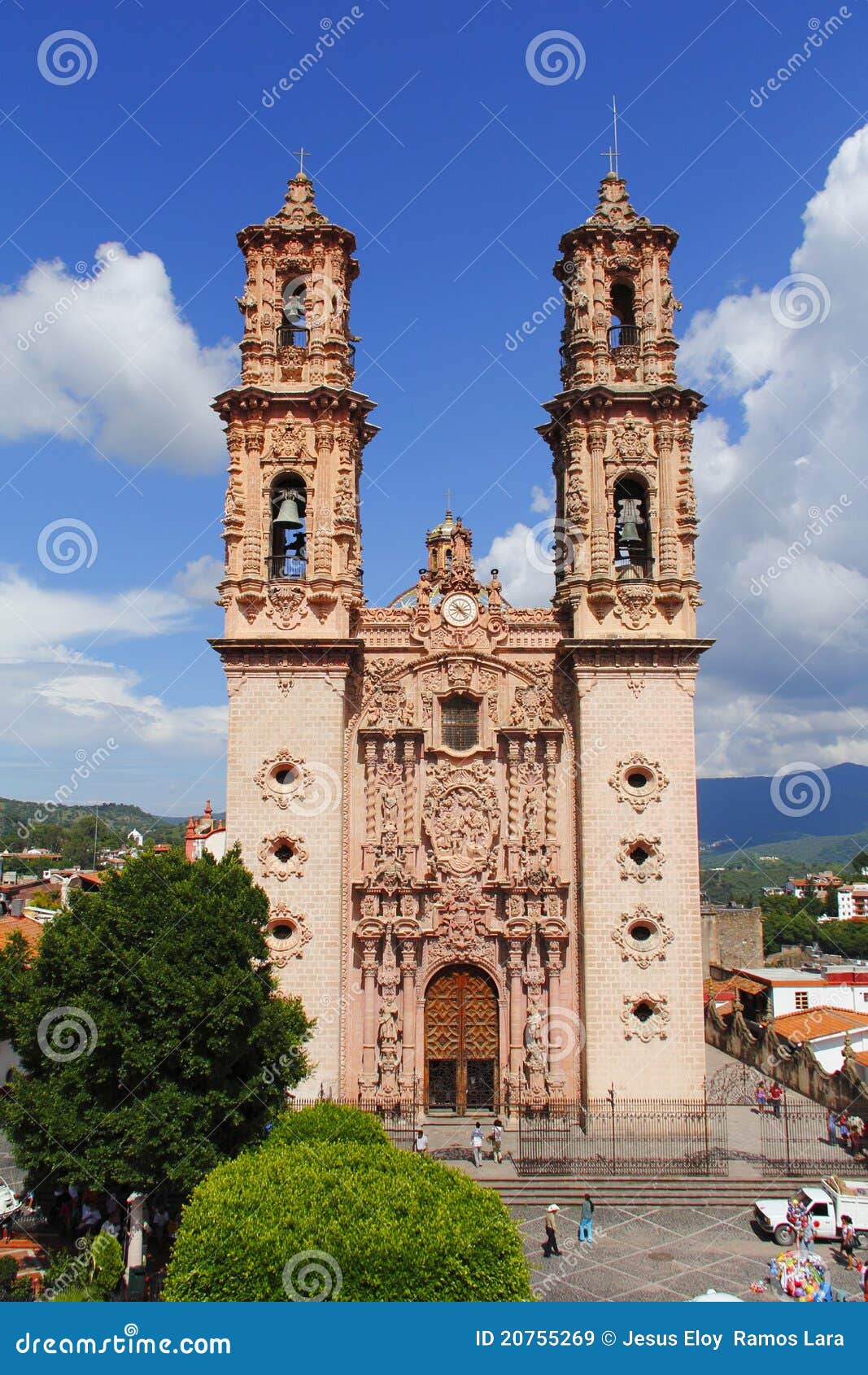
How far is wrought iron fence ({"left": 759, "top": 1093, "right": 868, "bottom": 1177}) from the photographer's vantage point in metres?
24.2

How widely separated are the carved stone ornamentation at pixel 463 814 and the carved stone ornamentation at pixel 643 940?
383 centimetres

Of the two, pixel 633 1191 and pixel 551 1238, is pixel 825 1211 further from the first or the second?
pixel 551 1238

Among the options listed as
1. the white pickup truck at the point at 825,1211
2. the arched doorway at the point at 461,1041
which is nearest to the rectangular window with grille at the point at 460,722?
the arched doorway at the point at 461,1041

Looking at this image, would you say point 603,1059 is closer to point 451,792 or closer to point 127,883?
point 451,792

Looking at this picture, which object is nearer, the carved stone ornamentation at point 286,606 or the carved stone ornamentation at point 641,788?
the carved stone ornamentation at point 641,788

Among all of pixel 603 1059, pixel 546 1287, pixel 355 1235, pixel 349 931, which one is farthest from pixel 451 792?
pixel 355 1235

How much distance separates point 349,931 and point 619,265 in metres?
20.0

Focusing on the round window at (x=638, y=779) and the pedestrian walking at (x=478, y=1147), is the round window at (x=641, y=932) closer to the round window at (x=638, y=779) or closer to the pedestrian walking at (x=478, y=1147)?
the round window at (x=638, y=779)

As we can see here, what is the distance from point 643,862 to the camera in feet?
90.6

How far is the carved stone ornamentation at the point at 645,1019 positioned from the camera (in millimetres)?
26438

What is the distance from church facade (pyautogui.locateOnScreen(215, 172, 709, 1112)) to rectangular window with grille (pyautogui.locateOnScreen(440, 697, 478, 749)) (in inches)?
2.0

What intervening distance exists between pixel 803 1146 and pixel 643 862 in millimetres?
7669

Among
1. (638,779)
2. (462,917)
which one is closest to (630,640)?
(638,779)

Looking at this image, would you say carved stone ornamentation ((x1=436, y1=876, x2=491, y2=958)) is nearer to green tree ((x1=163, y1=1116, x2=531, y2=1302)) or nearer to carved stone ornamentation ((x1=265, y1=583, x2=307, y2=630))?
carved stone ornamentation ((x1=265, y1=583, x2=307, y2=630))
